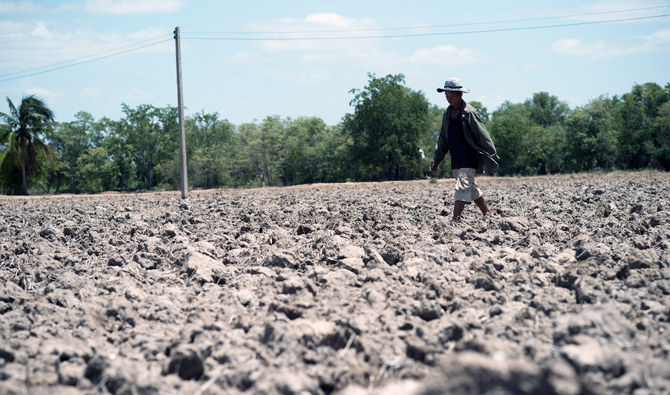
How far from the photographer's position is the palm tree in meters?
42.1

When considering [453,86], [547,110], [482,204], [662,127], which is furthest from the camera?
[547,110]

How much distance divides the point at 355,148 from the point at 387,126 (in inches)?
140

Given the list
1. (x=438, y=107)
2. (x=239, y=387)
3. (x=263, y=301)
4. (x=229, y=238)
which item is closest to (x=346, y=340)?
(x=239, y=387)

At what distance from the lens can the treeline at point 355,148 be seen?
53.9m

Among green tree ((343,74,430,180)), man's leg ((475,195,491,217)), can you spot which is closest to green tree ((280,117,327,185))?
green tree ((343,74,430,180))

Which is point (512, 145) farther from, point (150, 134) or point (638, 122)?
point (150, 134)

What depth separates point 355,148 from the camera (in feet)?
180

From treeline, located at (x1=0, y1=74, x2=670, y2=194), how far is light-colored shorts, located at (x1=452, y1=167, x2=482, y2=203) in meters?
44.1

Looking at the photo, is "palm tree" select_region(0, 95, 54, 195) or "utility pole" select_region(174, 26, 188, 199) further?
"palm tree" select_region(0, 95, 54, 195)

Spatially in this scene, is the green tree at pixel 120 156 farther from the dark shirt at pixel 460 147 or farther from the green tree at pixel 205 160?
the dark shirt at pixel 460 147

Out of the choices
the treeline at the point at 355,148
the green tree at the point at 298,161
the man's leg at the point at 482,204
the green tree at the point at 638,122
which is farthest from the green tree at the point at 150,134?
the man's leg at the point at 482,204

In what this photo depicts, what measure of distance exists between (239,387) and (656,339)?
2106 millimetres

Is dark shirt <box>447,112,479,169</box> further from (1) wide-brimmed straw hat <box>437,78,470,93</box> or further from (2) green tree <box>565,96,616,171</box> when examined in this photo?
(2) green tree <box>565,96,616,171</box>

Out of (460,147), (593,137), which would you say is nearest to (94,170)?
(593,137)
